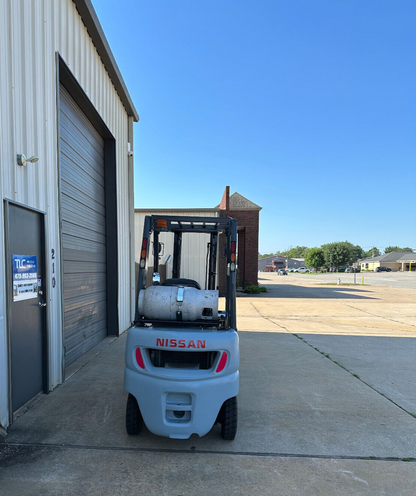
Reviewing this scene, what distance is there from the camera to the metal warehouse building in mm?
3996

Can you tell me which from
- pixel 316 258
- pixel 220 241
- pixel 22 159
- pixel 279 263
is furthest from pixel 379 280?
pixel 279 263

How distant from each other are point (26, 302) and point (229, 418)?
2811 mm

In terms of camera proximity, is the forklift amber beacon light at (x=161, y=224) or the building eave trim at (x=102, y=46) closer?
the forklift amber beacon light at (x=161, y=224)

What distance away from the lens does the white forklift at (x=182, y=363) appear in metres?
3.34

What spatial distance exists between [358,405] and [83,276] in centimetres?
541

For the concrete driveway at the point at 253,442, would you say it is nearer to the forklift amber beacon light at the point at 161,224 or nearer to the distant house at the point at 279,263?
the forklift amber beacon light at the point at 161,224

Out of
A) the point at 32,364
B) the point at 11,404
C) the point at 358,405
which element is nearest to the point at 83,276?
the point at 32,364

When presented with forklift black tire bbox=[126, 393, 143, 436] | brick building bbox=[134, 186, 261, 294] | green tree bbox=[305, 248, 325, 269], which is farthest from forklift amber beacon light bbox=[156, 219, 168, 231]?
green tree bbox=[305, 248, 325, 269]

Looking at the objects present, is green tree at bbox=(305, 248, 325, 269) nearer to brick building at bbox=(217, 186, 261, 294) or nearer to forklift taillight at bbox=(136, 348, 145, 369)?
brick building at bbox=(217, 186, 261, 294)

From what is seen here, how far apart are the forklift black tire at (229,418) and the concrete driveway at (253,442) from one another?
0.12 meters

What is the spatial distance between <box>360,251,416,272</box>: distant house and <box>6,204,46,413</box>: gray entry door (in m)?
101

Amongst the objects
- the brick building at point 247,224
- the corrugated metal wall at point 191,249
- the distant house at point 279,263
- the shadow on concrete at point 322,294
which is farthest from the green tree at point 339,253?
the corrugated metal wall at point 191,249

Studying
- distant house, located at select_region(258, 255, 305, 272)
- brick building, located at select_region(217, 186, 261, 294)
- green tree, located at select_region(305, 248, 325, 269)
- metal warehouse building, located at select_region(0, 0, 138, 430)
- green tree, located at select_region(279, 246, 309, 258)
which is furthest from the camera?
green tree, located at select_region(279, 246, 309, 258)

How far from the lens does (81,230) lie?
23.2 ft
